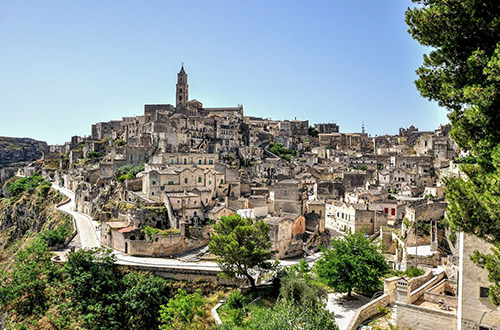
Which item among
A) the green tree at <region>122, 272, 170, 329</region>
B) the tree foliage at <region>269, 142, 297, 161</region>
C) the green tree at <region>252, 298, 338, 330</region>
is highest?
the tree foliage at <region>269, 142, 297, 161</region>

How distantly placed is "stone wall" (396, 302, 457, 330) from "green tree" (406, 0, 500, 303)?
5.31 metres

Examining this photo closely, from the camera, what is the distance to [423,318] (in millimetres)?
14453

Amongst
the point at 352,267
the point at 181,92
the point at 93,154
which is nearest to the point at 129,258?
the point at 352,267

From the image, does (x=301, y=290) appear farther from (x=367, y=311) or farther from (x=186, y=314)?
(x=186, y=314)

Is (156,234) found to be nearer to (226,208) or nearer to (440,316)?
(226,208)

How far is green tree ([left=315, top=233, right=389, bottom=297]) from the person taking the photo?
2248 cm

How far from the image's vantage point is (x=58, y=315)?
28.3m

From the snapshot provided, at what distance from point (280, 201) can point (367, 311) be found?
25545 millimetres

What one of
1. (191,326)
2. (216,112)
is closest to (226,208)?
(191,326)

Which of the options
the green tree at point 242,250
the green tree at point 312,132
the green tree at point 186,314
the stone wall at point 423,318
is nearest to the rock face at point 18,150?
the green tree at point 312,132

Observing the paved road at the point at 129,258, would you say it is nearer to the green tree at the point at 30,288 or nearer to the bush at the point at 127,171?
the green tree at the point at 30,288

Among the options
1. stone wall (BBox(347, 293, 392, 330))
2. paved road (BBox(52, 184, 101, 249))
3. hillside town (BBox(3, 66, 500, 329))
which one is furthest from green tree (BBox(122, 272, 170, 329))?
stone wall (BBox(347, 293, 392, 330))

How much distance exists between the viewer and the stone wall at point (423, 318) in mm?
13852

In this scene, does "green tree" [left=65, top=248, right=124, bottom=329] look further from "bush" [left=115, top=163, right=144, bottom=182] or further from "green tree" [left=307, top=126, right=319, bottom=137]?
"green tree" [left=307, top=126, right=319, bottom=137]
